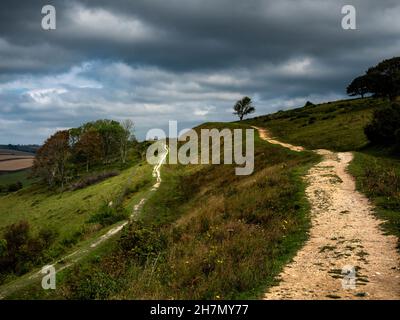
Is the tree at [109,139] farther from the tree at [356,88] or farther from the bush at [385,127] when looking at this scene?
the bush at [385,127]

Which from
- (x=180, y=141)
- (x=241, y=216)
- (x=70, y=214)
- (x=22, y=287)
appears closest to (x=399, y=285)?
(x=241, y=216)

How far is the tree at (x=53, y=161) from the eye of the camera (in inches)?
3824

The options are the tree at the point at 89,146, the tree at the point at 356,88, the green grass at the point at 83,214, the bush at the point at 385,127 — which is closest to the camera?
the green grass at the point at 83,214

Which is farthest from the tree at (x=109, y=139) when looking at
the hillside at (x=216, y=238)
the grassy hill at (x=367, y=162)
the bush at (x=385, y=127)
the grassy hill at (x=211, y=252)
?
the bush at (x=385, y=127)

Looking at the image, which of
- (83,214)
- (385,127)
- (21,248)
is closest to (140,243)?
(21,248)

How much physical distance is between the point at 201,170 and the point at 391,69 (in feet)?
166

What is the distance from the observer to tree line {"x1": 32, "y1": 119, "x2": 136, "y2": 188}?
98.9 m

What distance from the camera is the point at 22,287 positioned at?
23.1 meters

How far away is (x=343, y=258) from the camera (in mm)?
13719

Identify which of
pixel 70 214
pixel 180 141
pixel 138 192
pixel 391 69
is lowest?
pixel 70 214

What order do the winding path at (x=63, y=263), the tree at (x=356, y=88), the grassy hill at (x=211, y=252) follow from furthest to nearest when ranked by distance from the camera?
the tree at (x=356, y=88), the winding path at (x=63, y=263), the grassy hill at (x=211, y=252)

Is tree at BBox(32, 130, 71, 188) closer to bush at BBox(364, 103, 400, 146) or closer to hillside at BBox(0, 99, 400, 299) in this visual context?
hillside at BBox(0, 99, 400, 299)

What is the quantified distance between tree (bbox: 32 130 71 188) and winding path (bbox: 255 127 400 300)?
82972 mm
